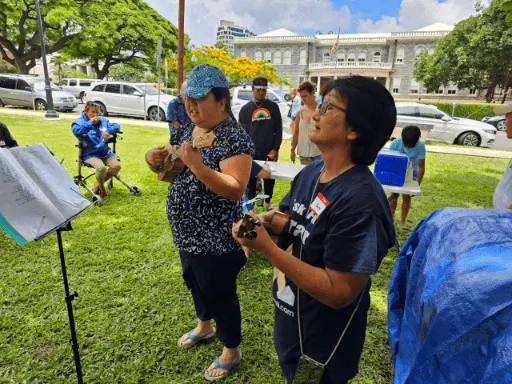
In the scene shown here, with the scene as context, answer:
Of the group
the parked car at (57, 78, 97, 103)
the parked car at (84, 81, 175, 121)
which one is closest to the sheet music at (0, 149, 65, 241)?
the parked car at (84, 81, 175, 121)

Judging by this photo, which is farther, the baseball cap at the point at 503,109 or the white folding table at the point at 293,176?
the white folding table at the point at 293,176

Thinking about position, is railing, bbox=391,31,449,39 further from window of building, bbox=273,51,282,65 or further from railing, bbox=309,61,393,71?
window of building, bbox=273,51,282,65

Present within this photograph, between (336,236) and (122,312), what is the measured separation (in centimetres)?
239

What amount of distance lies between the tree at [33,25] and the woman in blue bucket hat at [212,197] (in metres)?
27.3

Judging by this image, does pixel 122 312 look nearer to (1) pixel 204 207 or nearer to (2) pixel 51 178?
(2) pixel 51 178

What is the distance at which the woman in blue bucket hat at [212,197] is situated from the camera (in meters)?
1.61

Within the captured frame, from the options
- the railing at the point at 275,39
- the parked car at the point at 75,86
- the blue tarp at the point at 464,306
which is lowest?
the blue tarp at the point at 464,306

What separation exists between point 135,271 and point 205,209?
202cm

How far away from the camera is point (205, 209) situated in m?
1.80

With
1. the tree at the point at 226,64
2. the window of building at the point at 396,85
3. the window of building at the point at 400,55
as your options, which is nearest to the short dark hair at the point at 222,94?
the tree at the point at 226,64

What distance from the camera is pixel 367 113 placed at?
1088 millimetres

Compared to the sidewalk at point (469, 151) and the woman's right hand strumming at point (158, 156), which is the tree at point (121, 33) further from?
the woman's right hand strumming at point (158, 156)

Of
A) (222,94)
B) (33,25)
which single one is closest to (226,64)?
(33,25)

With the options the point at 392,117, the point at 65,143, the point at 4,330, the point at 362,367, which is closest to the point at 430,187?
the point at 362,367
